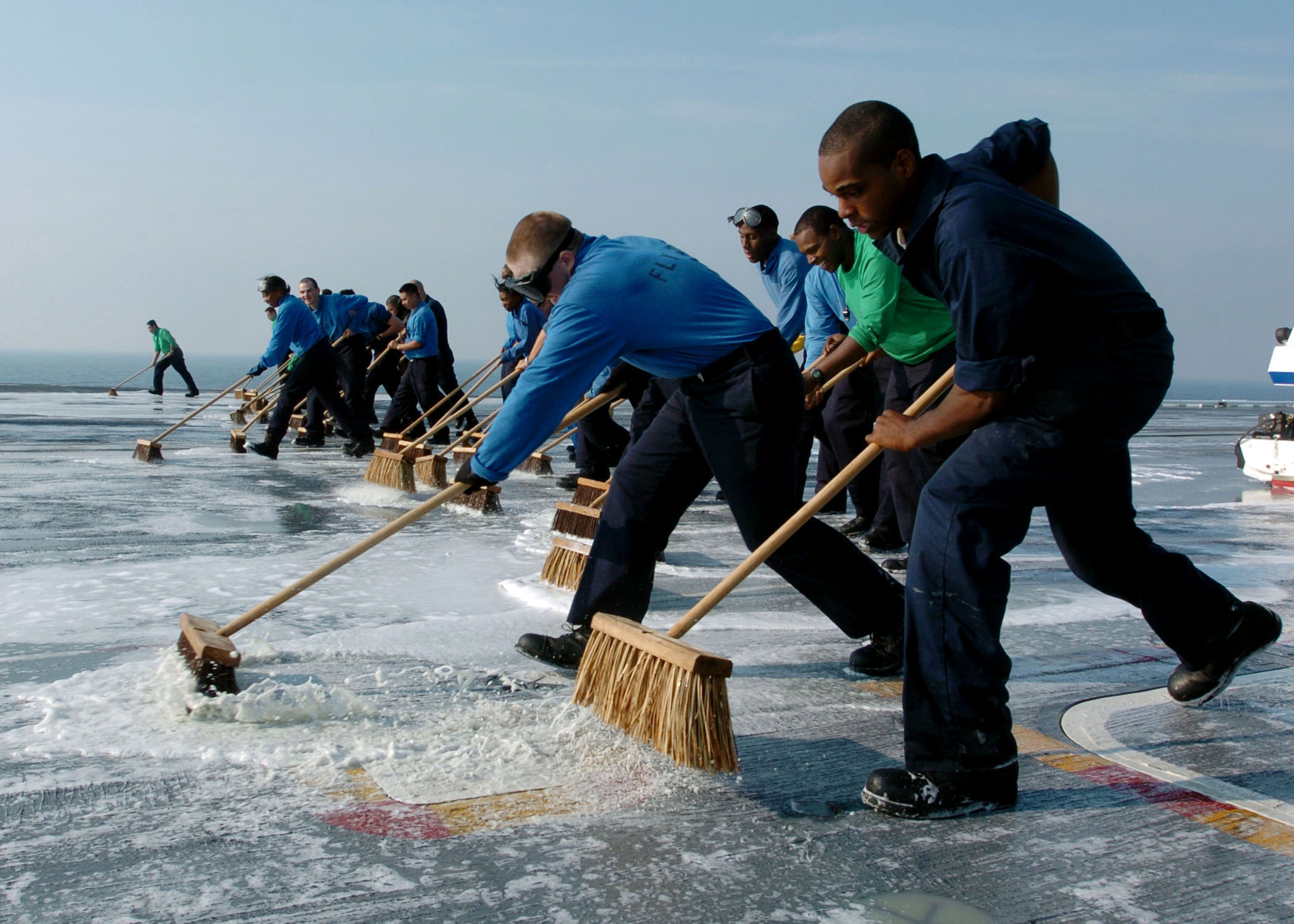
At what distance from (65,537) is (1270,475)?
10011mm

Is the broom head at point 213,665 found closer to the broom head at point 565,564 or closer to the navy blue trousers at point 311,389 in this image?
the broom head at point 565,564

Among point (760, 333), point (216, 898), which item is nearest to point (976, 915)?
point (216, 898)

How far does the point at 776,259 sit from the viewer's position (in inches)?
307

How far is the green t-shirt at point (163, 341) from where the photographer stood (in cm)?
2688

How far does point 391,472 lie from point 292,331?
3.73 m

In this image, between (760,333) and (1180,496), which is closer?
(760,333)

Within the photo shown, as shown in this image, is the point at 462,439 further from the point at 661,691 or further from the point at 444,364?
the point at 661,691

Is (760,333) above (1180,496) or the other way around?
above

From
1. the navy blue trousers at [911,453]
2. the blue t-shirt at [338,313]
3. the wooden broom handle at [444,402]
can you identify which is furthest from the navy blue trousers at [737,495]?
the blue t-shirt at [338,313]

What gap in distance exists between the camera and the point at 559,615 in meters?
4.29

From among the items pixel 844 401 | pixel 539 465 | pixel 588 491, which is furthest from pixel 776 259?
pixel 539 465

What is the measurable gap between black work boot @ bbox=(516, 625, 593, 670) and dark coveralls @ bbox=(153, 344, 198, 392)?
83.9 ft

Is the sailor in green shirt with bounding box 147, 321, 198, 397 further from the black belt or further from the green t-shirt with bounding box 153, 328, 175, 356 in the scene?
the black belt

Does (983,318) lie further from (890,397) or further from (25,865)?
(890,397)
